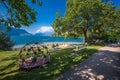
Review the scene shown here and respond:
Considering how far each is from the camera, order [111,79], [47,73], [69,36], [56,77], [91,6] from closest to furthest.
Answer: [111,79] < [56,77] < [47,73] < [91,6] < [69,36]

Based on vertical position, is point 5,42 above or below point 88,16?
below

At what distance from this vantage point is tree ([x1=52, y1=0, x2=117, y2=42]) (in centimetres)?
4703

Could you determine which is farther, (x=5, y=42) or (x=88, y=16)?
(x=5, y=42)

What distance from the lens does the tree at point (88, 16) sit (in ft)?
154

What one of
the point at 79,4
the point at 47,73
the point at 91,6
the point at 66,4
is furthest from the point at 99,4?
the point at 47,73

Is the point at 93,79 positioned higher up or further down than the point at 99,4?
further down

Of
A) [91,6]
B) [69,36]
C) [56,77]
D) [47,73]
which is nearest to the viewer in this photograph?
[56,77]

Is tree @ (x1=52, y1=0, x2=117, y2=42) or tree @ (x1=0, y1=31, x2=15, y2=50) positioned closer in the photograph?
tree @ (x1=52, y1=0, x2=117, y2=42)

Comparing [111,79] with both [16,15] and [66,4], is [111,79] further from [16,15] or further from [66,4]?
[66,4]

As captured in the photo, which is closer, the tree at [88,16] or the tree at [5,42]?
the tree at [88,16]

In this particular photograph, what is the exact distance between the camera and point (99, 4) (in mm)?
47031

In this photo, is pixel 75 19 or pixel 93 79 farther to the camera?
pixel 75 19

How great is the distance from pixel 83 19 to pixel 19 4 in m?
36.4

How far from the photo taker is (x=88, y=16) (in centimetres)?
4866
